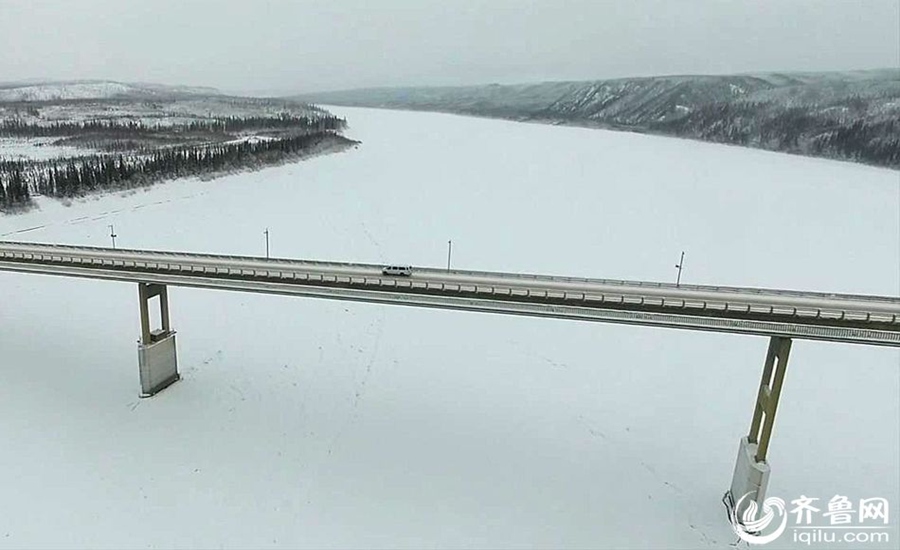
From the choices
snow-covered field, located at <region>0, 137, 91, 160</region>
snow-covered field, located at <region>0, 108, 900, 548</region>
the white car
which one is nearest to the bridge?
the white car

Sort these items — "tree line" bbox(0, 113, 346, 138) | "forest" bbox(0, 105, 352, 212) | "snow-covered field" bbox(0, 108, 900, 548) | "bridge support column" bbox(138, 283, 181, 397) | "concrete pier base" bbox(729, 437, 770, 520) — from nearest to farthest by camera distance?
"concrete pier base" bbox(729, 437, 770, 520) → "snow-covered field" bbox(0, 108, 900, 548) → "bridge support column" bbox(138, 283, 181, 397) → "forest" bbox(0, 105, 352, 212) → "tree line" bbox(0, 113, 346, 138)

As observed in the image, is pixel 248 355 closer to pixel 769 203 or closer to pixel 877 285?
pixel 877 285

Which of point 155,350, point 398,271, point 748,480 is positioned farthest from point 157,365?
point 748,480

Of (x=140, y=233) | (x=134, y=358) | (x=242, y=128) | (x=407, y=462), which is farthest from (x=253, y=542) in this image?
(x=242, y=128)

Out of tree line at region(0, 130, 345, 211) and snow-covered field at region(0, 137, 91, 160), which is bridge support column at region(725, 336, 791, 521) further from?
snow-covered field at region(0, 137, 91, 160)

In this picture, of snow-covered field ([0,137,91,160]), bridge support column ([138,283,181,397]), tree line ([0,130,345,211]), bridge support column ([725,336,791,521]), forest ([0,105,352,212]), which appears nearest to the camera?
bridge support column ([725,336,791,521])

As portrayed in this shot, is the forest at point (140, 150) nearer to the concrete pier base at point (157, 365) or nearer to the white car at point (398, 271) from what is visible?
the concrete pier base at point (157, 365)

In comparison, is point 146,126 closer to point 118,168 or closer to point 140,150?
point 140,150
